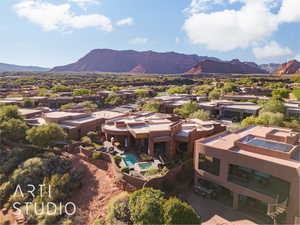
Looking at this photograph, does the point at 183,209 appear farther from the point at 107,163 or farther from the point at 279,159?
the point at 107,163

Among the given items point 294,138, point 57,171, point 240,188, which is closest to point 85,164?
point 57,171

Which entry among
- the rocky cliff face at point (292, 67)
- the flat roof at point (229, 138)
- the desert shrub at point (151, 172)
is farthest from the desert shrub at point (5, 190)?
the rocky cliff face at point (292, 67)

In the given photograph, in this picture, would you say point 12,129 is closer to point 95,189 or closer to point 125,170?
point 95,189

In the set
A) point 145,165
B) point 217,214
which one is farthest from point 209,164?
point 145,165

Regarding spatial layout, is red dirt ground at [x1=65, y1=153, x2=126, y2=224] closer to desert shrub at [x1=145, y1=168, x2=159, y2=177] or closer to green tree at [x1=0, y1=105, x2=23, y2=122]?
desert shrub at [x1=145, y1=168, x2=159, y2=177]

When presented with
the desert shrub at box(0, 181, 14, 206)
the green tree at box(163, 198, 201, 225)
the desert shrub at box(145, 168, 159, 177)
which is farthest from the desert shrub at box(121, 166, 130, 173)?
the desert shrub at box(0, 181, 14, 206)

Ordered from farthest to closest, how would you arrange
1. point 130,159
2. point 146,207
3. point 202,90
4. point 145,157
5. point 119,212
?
point 202,90, point 130,159, point 145,157, point 119,212, point 146,207
